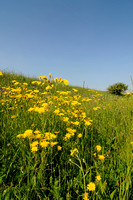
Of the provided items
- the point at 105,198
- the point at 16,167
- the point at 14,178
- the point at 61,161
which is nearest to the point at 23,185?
the point at 14,178

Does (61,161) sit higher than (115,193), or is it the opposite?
(61,161)

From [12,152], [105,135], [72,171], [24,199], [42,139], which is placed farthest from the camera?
[105,135]

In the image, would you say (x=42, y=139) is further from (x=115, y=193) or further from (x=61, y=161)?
(x=115, y=193)

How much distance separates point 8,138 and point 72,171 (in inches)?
42.0

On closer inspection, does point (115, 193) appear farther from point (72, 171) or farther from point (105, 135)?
point (105, 135)

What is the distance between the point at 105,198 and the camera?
3.68 ft

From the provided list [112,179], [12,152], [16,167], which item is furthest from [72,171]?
[12,152]

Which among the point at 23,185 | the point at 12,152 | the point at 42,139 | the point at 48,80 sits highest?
the point at 48,80

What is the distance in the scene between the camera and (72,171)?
1450 mm

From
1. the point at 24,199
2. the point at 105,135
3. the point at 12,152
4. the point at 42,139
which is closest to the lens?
the point at 24,199

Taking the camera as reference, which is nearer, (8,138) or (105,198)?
(105,198)

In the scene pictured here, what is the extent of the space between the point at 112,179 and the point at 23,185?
89cm

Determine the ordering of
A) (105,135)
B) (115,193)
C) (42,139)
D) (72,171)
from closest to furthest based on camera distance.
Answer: (115,193), (42,139), (72,171), (105,135)

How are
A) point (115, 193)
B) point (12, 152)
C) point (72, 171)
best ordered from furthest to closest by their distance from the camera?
point (12, 152)
point (72, 171)
point (115, 193)
